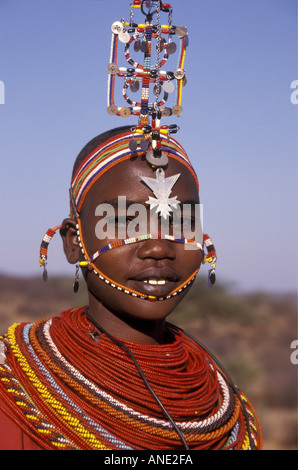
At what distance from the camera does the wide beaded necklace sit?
248 cm

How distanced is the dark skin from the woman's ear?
5cm

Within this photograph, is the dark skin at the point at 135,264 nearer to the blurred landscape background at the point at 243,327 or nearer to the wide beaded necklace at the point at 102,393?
the wide beaded necklace at the point at 102,393

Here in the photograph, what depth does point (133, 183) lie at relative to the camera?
108 inches

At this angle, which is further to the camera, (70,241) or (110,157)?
(70,241)

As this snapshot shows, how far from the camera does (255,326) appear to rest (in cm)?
2047

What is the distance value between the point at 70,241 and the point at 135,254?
0.54 metres

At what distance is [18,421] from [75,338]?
0.55 m

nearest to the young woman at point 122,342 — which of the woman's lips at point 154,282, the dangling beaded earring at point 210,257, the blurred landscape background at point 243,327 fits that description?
the woman's lips at point 154,282

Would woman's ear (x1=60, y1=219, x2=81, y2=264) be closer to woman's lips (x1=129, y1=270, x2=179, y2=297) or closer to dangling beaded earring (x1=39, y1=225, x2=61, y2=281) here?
dangling beaded earring (x1=39, y1=225, x2=61, y2=281)

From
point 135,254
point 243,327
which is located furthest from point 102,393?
point 243,327

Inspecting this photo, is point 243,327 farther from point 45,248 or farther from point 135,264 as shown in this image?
point 135,264

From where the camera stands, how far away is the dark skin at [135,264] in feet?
8.82

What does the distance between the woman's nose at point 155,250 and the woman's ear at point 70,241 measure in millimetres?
481

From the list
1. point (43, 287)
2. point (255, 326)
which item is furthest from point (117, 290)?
point (43, 287)
